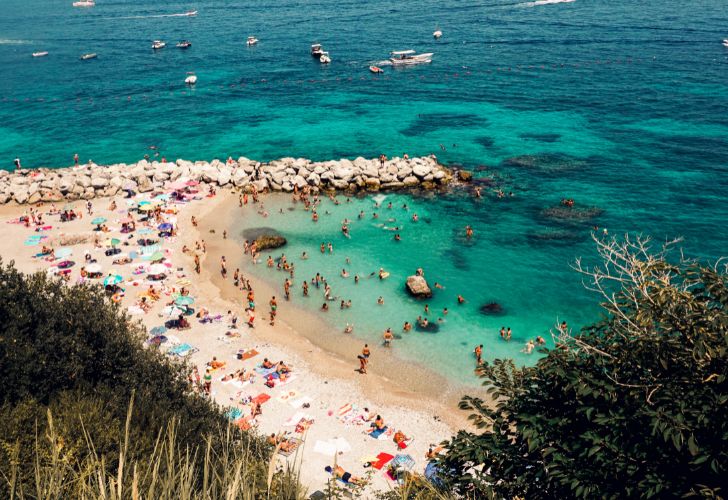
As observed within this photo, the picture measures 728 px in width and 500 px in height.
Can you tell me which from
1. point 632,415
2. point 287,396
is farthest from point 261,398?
point 632,415

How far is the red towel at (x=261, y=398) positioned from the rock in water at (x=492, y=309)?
56.4 ft

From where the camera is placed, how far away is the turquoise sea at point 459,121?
44.5 meters

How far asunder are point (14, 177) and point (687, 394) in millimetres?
68683

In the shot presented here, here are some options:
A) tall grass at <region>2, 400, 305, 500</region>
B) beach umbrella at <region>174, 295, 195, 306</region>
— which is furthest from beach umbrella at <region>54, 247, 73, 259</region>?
tall grass at <region>2, 400, 305, 500</region>

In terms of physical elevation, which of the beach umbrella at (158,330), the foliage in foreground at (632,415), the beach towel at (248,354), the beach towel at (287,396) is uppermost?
the foliage in foreground at (632,415)

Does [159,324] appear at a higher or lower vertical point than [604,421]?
lower

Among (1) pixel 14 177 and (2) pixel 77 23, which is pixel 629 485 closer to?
(1) pixel 14 177

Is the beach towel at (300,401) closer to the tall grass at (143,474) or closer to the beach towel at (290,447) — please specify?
the beach towel at (290,447)

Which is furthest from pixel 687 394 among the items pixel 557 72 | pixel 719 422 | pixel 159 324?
pixel 557 72

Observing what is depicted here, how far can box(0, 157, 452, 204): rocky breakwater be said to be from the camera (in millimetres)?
56031

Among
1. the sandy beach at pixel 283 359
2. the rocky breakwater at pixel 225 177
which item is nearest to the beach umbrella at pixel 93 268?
the sandy beach at pixel 283 359

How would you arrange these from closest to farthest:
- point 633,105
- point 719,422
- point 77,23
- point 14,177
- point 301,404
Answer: point 719,422, point 301,404, point 14,177, point 633,105, point 77,23

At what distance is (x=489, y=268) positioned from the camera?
4453 cm

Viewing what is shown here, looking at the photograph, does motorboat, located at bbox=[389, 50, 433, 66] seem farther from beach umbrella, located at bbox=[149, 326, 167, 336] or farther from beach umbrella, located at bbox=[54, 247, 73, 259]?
beach umbrella, located at bbox=[149, 326, 167, 336]
